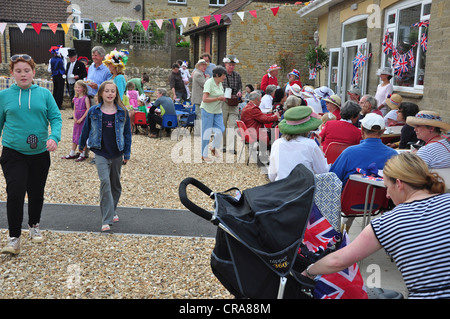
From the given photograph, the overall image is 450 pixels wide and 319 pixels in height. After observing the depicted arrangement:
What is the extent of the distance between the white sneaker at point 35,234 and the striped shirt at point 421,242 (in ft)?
11.7

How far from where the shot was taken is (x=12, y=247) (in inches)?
169

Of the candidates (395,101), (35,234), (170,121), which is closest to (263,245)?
(35,234)

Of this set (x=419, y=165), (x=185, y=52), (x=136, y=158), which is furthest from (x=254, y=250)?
(x=185, y=52)

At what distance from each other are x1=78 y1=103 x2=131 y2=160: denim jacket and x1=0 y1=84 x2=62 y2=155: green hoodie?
602 mm

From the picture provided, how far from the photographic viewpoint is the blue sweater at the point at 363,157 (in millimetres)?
4355

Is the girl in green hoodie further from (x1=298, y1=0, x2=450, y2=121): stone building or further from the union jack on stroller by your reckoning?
(x1=298, y1=0, x2=450, y2=121): stone building

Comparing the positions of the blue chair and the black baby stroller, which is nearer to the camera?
the black baby stroller

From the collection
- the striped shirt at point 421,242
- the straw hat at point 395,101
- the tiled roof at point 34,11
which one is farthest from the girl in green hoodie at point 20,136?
the tiled roof at point 34,11

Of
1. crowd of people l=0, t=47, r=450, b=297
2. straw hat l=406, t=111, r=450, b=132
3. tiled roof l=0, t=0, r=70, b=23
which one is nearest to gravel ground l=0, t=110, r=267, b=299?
crowd of people l=0, t=47, r=450, b=297

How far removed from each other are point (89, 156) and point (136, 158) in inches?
36.9

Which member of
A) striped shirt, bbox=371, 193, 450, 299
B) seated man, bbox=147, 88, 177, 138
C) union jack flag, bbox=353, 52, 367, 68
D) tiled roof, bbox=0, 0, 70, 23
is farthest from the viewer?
tiled roof, bbox=0, 0, 70, 23

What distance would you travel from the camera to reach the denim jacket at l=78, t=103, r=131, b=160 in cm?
503

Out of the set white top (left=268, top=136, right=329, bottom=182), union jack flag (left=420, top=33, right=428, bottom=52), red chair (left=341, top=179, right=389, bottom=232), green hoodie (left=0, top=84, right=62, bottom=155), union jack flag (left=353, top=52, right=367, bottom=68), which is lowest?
red chair (left=341, top=179, right=389, bottom=232)
